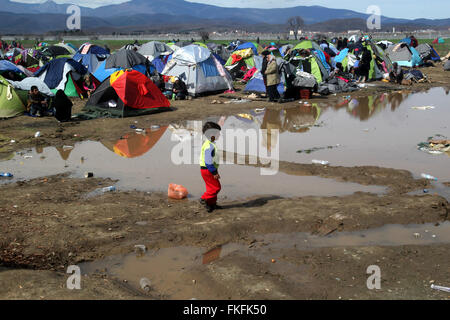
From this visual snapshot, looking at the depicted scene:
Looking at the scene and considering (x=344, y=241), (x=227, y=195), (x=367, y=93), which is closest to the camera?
(x=344, y=241)

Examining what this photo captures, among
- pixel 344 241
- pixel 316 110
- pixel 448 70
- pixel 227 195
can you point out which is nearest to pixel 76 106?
pixel 316 110

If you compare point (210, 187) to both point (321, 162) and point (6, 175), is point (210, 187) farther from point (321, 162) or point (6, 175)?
point (6, 175)

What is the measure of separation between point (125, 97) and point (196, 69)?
4.61m

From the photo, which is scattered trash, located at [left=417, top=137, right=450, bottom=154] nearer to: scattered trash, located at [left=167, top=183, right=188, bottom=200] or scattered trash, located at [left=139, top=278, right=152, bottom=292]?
scattered trash, located at [left=167, top=183, right=188, bottom=200]

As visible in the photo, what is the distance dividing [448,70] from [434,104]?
40.9ft

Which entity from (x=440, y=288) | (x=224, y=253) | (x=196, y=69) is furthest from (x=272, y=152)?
(x=196, y=69)

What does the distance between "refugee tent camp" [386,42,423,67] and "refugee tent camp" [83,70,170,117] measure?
18691 mm

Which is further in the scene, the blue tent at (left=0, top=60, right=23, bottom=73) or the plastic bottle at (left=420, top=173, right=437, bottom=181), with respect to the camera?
the blue tent at (left=0, top=60, right=23, bottom=73)

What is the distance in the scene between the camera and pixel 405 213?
6.68 m

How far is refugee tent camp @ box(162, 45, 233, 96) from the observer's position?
1814cm

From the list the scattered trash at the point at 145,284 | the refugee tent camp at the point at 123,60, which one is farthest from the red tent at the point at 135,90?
the scattered trash at the point at 145,284

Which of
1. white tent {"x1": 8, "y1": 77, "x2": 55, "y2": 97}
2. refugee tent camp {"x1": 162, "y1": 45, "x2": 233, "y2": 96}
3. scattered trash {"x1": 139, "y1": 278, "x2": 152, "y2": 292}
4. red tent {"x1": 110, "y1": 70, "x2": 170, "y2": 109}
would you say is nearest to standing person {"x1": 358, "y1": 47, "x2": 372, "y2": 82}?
refugee tent camp {"x1": 162, "y1": 45, "x2": 233, "y2": 96}

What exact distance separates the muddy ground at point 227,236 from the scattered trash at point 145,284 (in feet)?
0.23

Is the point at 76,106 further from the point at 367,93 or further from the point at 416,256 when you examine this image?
the point at 416,256
